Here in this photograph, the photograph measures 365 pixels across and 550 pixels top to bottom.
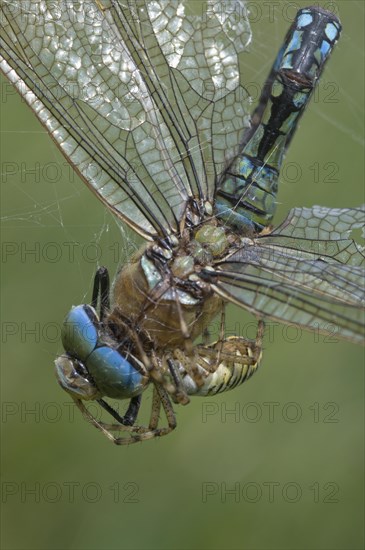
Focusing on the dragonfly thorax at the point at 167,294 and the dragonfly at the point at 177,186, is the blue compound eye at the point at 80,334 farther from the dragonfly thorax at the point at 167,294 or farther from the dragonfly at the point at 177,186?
the dragonfly thorax at the point at 167,294

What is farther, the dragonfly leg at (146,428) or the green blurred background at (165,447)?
the green blurred background at (165,447)

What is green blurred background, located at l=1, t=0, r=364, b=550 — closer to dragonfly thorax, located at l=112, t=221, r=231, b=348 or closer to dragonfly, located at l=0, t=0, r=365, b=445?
dragonfly, located at l=0, t=0, r=365, b=445

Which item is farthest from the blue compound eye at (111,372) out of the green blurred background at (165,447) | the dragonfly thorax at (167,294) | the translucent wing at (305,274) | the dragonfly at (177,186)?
the green blurred background at (165,447)

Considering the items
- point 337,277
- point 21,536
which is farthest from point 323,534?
point 337,277

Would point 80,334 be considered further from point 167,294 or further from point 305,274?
point 305,274

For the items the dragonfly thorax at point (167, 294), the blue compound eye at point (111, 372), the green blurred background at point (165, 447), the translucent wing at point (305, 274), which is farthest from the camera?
the green blurred background at point (165, 447)

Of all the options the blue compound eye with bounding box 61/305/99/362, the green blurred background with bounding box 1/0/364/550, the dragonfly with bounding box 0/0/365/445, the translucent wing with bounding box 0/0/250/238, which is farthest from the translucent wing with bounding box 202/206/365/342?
the green blurred background with bounding box 1/0/364/550
